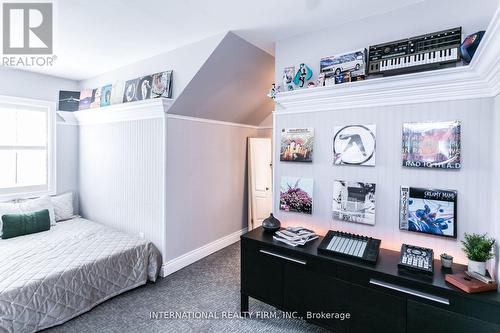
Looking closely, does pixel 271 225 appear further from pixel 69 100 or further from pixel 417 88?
pixel 69 100

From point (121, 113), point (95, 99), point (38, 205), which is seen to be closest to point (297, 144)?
point (121, 113)

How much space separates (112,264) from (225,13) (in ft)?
8.28

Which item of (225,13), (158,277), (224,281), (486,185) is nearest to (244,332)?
(224,281)

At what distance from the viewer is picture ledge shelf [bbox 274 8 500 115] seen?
139 centimetres

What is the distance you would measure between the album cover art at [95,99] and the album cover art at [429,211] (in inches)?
151

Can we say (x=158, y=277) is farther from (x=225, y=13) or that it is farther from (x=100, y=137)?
(x=225, y=13)

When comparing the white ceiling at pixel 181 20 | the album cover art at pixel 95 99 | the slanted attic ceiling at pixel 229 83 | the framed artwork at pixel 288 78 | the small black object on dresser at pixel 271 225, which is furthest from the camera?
the album cover art at pixel 95 99

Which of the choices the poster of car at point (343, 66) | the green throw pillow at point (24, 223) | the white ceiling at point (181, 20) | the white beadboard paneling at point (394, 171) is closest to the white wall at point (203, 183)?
the white ceiling at point (181, 20)

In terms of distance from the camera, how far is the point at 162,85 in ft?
9.61

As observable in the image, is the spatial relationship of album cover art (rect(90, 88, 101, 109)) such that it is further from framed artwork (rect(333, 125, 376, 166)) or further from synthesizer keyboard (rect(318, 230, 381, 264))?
synthesizer keyboard (rect(318, 230, 381, 264))

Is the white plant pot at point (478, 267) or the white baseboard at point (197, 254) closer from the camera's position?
the white plant pot at point (478, 267)

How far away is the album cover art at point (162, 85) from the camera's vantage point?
2.87 m

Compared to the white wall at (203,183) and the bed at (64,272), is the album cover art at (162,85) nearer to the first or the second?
the white wall at (203,183)

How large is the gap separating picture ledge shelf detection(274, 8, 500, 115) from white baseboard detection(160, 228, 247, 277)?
2193 millimetres
